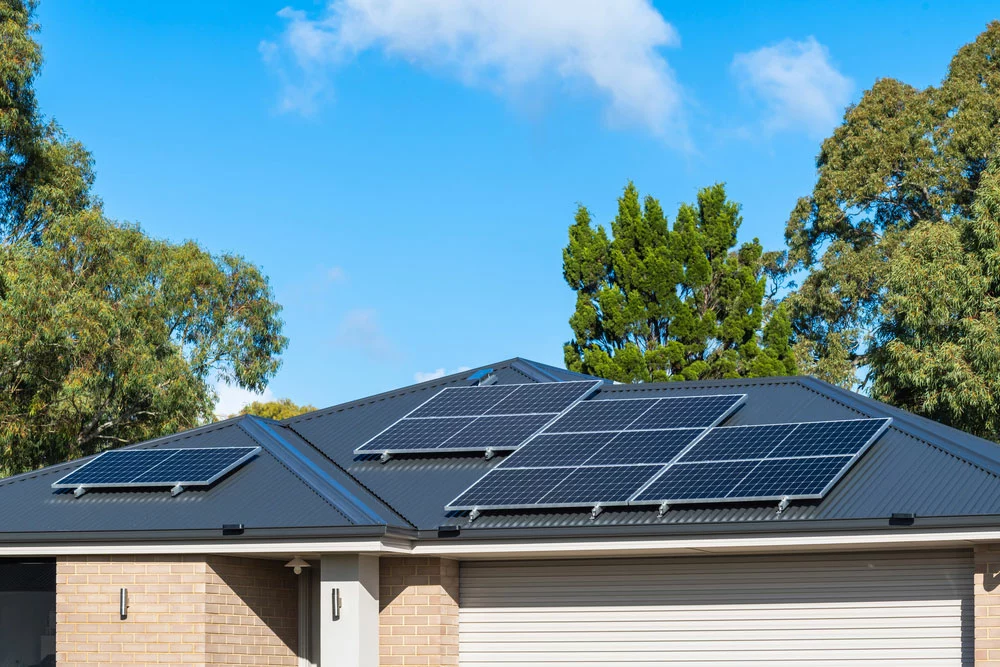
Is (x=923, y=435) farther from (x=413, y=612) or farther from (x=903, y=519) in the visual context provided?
(x=413, y=612)

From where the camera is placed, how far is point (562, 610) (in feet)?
57.5

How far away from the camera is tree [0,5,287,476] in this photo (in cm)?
3197

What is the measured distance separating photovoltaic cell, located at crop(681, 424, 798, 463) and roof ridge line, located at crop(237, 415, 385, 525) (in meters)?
4.32

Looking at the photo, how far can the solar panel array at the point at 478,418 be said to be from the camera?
1905 cm

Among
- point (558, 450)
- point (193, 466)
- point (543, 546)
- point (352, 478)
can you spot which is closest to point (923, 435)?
point (558, 450)

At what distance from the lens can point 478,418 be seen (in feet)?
65.2

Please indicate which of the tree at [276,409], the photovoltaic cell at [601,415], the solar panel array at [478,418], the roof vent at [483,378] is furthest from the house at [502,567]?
the tree at [276,409]

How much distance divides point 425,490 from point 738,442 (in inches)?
175

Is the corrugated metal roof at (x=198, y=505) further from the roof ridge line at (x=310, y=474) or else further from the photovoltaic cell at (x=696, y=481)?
the photovoltaic cell at (x=696, y=481)

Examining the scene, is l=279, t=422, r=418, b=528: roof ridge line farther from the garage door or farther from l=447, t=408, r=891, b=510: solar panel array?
Answer: the garage door

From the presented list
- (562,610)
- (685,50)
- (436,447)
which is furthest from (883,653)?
(685,50)

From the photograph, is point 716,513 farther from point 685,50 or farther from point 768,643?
point 685,50

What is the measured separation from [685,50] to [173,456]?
63.8 ft

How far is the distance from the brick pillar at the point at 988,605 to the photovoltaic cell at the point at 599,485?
13.6 ft
